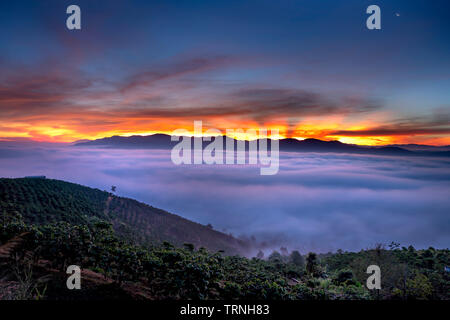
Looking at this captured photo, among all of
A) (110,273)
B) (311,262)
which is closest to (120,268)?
(110,273)

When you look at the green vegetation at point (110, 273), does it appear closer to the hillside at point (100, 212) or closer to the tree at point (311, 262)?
the tree at point (311, 262)

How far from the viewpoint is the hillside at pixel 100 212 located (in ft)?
101

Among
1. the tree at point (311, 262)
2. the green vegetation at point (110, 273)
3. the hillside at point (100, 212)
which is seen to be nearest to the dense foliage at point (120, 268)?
the green vegetation at point (110, 273)

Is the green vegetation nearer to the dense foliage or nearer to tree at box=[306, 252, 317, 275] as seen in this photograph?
the dense foliage

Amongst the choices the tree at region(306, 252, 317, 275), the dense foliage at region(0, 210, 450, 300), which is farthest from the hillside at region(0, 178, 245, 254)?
the dense foliage at region(0, 210, 450, 300)

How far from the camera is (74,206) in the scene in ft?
129

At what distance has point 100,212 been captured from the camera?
44.9 metres

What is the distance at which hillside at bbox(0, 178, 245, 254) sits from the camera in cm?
3075

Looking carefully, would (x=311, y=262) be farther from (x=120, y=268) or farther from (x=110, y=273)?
(x=120, y=268)

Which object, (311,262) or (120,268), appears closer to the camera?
(120,268)
